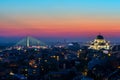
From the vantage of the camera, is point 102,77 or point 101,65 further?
point 101,65

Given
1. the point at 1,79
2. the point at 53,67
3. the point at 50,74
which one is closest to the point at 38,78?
the point at 50,74

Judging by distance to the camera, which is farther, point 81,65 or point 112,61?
point 81,65

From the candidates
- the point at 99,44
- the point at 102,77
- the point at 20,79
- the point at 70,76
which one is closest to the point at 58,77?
the point at 70,76

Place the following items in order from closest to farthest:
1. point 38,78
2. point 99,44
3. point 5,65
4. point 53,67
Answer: point 38,78 → point 53,67 → point 5,65 → point 99,44

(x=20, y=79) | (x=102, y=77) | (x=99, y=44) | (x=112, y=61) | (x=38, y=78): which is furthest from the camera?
(x=99, y=44)

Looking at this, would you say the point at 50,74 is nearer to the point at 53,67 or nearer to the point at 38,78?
the point at 38,78

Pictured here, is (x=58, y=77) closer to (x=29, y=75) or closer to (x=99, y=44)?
(x=29, y=75)

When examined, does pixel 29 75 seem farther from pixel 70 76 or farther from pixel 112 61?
pixel 112 61

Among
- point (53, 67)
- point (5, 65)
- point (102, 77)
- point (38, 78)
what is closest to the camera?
point (102, 77)

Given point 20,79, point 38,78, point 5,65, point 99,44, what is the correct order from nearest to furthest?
point 20,79, point 38,78, point 5,65, point 99,44
